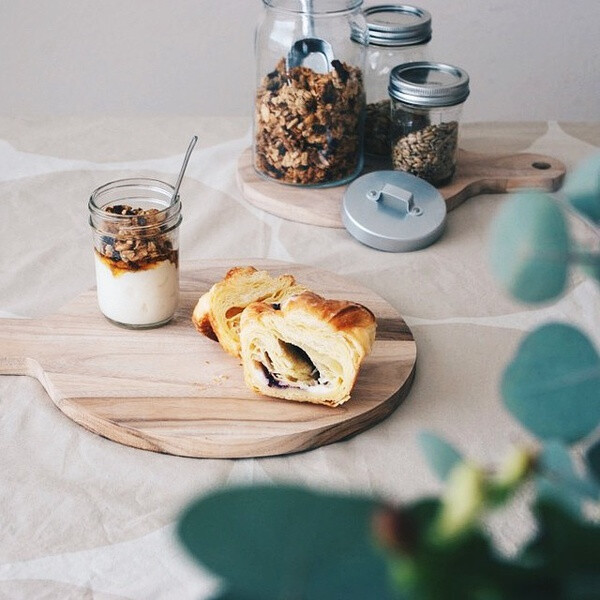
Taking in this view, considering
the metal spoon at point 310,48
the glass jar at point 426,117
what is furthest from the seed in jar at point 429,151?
the metal spoon at point 310,48

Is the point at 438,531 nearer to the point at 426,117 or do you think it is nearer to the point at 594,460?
the point at 594,460

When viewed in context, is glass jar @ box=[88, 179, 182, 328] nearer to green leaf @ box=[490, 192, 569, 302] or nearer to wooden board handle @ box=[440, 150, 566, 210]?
wooden board handle @ box=[440, 150, 566, 210]

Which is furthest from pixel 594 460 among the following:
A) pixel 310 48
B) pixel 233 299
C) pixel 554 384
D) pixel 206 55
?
pixel 206 55

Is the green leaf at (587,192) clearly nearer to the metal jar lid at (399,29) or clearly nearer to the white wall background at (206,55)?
the metal jar lid at (399,29)

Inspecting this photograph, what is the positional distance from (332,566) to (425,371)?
78 cm

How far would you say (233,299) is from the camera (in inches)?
35.5

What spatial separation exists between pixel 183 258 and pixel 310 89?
0.27m

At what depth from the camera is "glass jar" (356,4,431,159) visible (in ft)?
4.15

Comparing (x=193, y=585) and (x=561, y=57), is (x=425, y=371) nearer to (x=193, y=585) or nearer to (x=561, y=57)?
(x=193, y=585)

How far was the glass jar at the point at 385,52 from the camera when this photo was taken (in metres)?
1.26

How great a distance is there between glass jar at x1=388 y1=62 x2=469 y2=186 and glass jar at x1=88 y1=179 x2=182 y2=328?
385 millimetres

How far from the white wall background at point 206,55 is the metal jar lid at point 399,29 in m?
0.43

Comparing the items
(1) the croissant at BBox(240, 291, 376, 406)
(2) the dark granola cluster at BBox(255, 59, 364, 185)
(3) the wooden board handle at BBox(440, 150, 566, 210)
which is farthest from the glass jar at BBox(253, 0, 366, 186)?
(1) the croissant at BBox(240, 291, 376, 406)

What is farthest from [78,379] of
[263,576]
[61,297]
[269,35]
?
[263,576]
